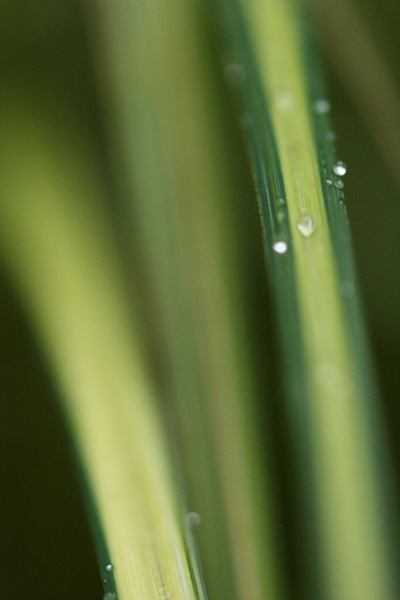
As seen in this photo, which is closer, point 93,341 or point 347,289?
point 347,289

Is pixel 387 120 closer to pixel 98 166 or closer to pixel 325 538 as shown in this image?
pixel 98 166

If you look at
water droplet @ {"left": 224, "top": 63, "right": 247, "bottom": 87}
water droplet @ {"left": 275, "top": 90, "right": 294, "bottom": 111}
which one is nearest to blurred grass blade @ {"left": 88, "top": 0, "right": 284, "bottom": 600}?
water droplet @ {"left": 224, "top": 63, "right": 247, "bottom": 87}

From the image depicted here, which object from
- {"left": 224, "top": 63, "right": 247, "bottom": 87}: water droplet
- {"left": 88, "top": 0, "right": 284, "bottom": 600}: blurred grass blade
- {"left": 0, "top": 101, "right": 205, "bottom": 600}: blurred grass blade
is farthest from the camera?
{"left": 224, "top": 63, "right": 247, "bottom": 87}: water droplet

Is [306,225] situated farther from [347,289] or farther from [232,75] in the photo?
[232,75]

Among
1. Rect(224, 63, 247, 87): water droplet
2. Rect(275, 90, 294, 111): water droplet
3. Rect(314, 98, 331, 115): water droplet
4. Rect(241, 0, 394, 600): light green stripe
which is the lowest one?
Rect(241, 0, 394, 600): light green stripe

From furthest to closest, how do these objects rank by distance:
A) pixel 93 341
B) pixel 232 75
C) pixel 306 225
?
1. pixel 232 75
2. pixel 93 341
3. pixel 306 225

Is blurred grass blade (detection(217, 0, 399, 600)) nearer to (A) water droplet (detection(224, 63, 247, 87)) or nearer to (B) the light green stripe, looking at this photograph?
(B) the light green stripe

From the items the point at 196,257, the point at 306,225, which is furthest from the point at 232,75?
the point at 306,225

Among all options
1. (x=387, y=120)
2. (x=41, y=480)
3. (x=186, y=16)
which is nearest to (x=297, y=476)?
(x=41, y=480)

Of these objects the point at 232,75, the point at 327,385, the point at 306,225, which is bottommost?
the point at 327,385
